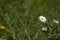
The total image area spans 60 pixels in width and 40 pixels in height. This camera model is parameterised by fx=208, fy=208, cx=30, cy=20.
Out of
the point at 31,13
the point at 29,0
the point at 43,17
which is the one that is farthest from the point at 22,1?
the point at 43,17

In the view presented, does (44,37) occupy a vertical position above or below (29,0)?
below

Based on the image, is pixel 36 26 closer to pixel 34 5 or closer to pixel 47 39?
pixel 47 39

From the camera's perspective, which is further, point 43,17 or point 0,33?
point 43,17

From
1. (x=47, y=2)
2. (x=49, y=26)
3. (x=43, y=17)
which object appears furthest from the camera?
(x=47, y=2)

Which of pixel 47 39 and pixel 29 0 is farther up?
pixel 29 0

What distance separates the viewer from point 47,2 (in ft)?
11.9

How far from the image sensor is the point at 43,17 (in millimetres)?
2752

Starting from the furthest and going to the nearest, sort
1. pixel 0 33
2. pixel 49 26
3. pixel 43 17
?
pixel 43 17 → pixel 49 26 → pixel 0 33

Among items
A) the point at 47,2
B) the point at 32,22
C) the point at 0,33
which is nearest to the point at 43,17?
the point at 32,22

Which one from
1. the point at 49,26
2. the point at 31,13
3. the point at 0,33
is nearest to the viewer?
the point at 0,33

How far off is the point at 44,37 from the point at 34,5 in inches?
42.5

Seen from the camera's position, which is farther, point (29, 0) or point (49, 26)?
point (29, 0)

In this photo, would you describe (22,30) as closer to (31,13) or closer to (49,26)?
(49,26)

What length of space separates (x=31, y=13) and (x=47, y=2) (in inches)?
28.9
